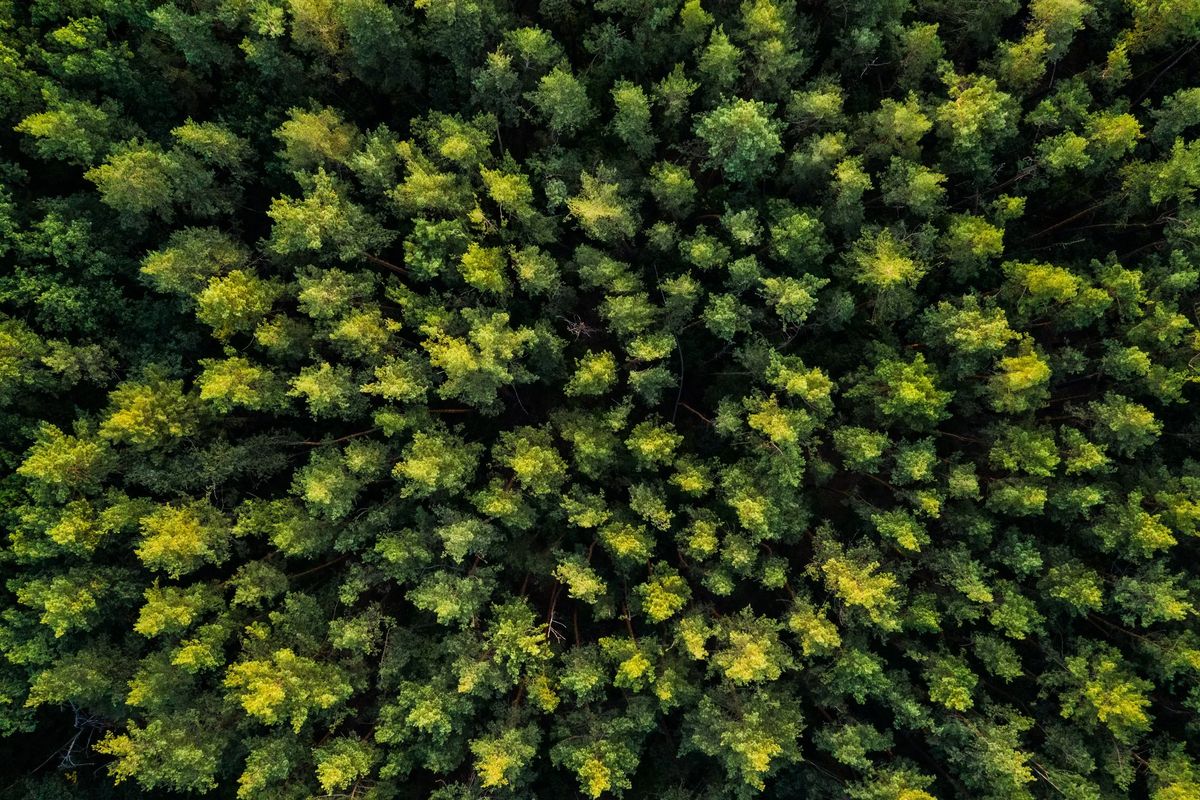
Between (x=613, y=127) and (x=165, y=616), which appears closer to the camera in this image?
(x=165, y=616)

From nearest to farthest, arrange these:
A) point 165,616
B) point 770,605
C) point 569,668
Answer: point 165,616 < point 569,668 < point 770,605

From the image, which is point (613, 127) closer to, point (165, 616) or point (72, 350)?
point (72, 350)

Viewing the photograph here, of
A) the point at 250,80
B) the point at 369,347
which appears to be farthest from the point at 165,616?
the point at 250,80

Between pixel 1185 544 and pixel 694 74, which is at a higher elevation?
pixel 694 74

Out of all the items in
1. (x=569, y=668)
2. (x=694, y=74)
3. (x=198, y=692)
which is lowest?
(x=198, y=692)

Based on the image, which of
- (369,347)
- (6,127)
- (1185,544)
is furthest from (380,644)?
(1185,544)

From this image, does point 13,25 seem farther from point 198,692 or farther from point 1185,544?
point 1185,544

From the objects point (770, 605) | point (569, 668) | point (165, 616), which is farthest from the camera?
point (770, 605)
